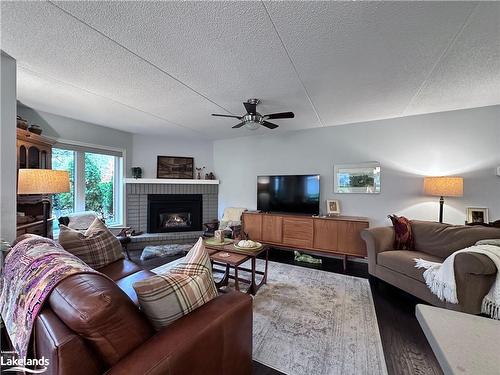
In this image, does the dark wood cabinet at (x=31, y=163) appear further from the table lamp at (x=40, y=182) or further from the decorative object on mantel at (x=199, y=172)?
the decorative object on mantel at (x=199, y=172)

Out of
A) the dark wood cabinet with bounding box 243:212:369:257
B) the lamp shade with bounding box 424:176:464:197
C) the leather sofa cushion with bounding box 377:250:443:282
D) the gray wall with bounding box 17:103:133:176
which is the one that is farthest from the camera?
the dark wood cabinet with bounding box 243:212:369:257

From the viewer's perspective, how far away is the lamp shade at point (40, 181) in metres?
1.99

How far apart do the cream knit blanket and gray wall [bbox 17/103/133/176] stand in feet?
16.5

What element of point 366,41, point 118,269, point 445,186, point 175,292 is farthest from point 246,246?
point 445,186

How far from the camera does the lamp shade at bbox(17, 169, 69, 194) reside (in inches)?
78.5

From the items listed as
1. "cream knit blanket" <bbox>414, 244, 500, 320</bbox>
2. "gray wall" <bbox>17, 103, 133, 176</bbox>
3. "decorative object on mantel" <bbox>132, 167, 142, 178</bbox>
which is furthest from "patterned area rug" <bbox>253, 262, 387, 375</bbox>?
"gray wall" <bbox>17, 103, 133, 176</bbox>

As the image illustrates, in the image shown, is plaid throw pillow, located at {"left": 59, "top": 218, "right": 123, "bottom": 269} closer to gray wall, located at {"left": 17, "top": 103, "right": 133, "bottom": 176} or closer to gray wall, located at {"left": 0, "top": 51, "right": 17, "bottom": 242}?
gray wall, located at {"left": 0, "top": 51, "right": 17, "bottom": 242}

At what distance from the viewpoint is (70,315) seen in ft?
2.56

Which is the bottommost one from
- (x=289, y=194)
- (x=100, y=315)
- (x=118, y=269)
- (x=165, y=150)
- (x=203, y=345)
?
(x=118, y=269)

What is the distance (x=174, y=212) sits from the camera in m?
4.87

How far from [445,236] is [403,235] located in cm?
40

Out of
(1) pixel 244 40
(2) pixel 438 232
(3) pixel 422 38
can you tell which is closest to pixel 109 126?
(1) pixel 244 40

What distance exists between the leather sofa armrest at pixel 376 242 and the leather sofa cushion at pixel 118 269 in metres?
2.68

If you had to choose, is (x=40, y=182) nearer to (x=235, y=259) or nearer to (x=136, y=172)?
(x=235, y=259)
